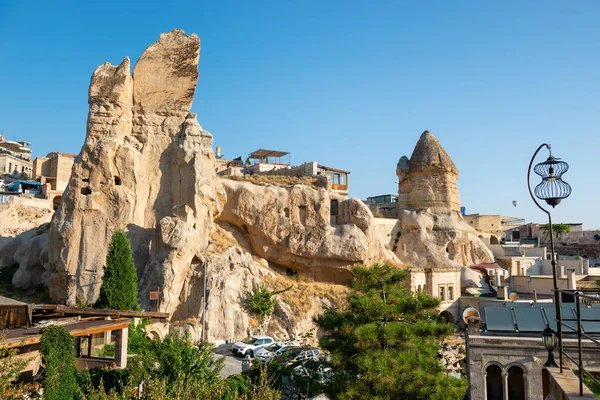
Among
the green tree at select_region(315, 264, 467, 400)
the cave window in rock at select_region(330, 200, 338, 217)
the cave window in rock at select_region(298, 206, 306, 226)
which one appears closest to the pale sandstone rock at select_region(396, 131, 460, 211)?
the cave window in rock at select_region(330, 200, 338, 217)

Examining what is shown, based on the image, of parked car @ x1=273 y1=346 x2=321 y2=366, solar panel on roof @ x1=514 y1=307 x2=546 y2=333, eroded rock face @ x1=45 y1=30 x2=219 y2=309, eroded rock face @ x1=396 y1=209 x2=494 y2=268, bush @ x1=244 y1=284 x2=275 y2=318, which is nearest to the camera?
solar panel on roof @ x1=514 y1=307 x2=546 y2=333

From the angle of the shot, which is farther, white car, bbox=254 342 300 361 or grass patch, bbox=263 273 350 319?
grass patch, bbox=263 273 350 319

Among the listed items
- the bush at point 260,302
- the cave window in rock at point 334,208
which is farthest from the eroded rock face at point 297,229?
the bush at point 260,302

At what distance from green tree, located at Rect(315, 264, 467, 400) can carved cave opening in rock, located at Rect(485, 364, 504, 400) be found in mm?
4744

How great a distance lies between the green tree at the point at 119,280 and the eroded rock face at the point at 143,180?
300 centimetres

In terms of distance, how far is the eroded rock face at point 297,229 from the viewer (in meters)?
32.1

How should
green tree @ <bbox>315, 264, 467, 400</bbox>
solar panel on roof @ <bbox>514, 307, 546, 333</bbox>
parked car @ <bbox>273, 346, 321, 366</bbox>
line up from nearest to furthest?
green tree @ <bbox>315, 264, 467, 400</bbox>, solar panel on roof @ <bbox>514, 307, 546, 333</bbox>, parked car @ <bbox>273, 346, 321, 366</bbox>

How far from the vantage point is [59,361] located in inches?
489

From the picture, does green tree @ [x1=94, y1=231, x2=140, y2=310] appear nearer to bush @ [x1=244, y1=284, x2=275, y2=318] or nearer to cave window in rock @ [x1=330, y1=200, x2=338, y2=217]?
bush @ [x1=244, y1=284, x2=275, y2=318]

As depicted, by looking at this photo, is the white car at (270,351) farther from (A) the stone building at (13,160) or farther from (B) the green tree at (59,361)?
(A) the stone building at (13,160)

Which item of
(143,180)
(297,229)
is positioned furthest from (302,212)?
(143,180)

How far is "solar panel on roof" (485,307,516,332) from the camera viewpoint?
57.4 feet

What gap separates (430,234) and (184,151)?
23.5m

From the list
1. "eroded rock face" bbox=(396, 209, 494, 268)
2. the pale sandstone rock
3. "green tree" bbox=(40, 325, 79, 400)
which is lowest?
"green tree" bbox=(40, 325, 79, 400)
